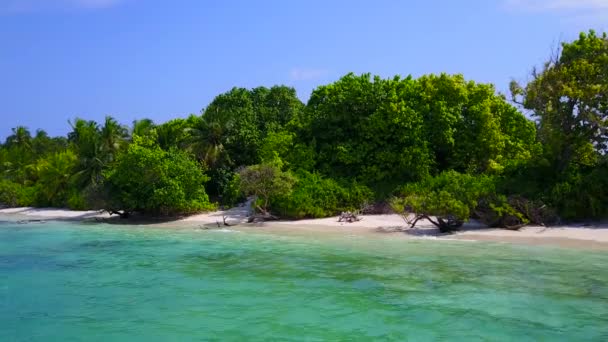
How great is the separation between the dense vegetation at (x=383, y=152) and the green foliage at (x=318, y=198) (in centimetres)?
6

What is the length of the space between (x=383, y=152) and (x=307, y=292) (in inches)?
664

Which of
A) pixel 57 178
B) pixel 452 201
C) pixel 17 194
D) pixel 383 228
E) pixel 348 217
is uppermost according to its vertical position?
pixel 57 178

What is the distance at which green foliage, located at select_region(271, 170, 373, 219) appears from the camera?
89.7 feet

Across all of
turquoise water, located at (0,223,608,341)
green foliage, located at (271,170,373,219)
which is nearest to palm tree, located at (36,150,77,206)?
green foliage, located at (271,170,373,219)

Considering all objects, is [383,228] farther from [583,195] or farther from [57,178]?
[57,178]

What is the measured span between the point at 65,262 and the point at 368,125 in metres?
16.9

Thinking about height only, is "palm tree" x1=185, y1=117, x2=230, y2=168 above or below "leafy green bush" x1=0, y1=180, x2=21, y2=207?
above

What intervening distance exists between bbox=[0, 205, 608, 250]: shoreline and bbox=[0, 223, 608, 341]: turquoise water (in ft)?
4.76

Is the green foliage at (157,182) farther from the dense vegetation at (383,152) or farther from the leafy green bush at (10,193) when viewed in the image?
the leafy green bush at (10,193)

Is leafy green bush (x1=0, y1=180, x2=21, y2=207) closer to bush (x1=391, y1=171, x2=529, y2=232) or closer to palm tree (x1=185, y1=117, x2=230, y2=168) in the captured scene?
palm tree (x1=185, y1=117, x2=230, y2=168)

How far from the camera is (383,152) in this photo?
1154 inches

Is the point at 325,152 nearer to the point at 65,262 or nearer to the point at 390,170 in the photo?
the point at 390,170

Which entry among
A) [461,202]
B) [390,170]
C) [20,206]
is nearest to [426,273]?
[461,202]

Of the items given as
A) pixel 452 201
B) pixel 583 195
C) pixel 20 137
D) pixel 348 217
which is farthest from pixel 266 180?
pixel 20 137
